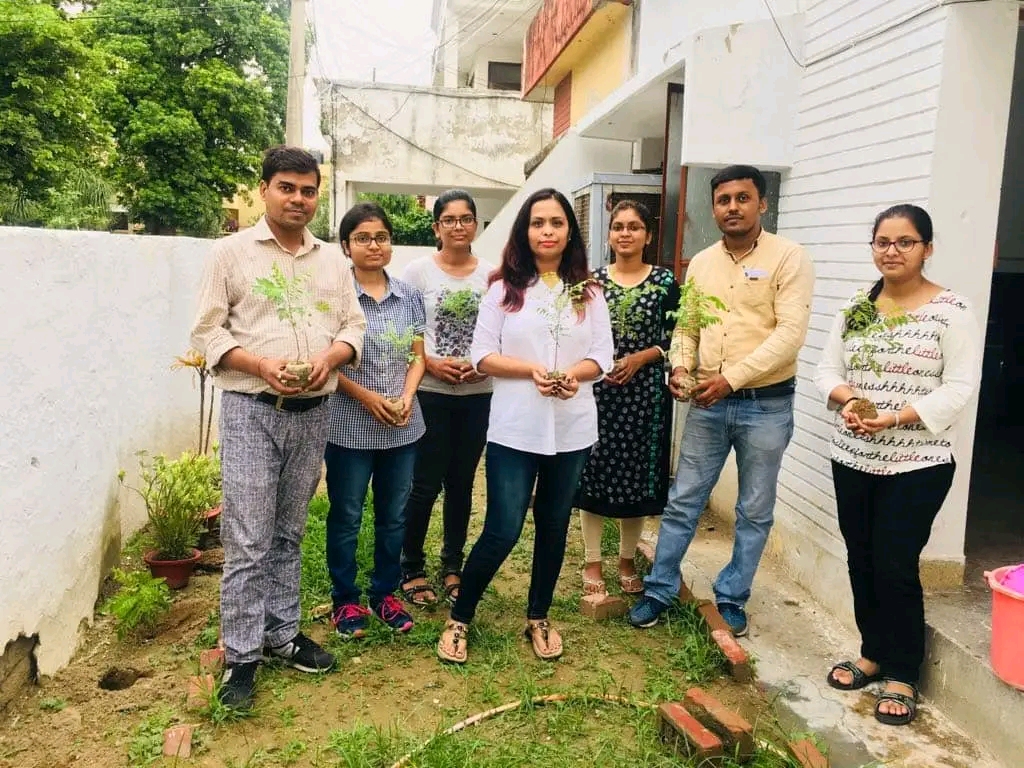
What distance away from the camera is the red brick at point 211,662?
10.4 feet

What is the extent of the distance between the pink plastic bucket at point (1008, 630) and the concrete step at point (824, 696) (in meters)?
0.27

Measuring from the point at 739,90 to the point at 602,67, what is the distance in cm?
584

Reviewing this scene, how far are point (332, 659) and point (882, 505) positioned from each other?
2.27m

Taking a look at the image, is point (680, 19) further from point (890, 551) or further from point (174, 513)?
point (174, 513)

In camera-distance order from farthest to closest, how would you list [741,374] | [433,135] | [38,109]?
[38,109], [433,135], [741,374]

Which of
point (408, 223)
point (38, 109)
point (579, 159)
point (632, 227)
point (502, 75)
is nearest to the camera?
point (632, 227)

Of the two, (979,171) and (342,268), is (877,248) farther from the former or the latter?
(342,268)

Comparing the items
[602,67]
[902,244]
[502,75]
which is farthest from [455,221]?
[502,75]

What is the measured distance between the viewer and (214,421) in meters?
6.42

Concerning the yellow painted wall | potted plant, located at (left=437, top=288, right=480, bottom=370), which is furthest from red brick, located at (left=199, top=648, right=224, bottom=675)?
the yellow painted wall

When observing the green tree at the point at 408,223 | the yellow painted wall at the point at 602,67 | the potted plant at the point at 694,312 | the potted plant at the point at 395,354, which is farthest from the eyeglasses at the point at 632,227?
the green tree at the point at 408,223

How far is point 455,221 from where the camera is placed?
3.64 metres

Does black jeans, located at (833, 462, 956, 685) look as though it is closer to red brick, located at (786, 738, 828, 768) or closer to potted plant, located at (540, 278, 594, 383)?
red brick, located at (786, 738, 828, 768)

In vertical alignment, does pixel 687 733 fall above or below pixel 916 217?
below
